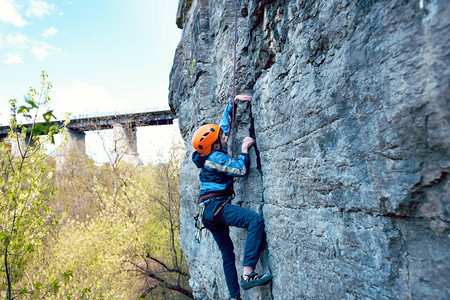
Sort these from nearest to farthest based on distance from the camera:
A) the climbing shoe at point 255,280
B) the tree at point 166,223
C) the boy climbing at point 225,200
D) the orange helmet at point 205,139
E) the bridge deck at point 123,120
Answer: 1. the climbing shoe at point 255,280
2. the boy climbing at point 225,200
3. the orange helmet at point 205,139
4. the tree at point 166,223
5. the bridge deck at point 123,120

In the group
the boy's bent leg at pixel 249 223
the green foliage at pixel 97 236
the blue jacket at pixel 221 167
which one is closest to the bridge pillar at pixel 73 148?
the green foliage at pixel 97 236

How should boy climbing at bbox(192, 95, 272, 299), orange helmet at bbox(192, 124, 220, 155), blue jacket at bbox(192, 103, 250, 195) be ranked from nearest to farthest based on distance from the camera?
boy climbing at bbox(192, 95, 272, 299)
blue jacket at bbox(192, 103, 250, 195)
orange helmet at bbox(192, 124, 220, 155)

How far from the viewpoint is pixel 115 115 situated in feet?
64.0

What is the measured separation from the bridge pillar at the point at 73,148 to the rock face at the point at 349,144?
18.9 m

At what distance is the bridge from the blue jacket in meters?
13.3

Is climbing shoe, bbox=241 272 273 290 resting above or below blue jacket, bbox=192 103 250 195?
below

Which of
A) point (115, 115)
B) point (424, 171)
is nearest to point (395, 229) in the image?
point (424, 171)

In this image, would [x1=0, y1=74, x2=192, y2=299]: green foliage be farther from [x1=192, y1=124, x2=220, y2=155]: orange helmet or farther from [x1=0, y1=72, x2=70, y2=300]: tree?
[x1=192, y1=124, x2=220, y2=155]: orange helmet

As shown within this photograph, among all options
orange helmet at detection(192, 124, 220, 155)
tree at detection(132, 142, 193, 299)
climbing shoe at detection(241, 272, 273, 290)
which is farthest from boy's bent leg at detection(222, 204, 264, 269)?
tree at detection(132, 142, 193, 299)

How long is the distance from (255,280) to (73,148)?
2160cm

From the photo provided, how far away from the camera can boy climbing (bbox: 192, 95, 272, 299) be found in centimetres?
294

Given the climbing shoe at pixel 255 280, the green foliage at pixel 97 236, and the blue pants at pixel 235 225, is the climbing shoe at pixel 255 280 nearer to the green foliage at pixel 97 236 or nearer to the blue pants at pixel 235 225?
the blue pants at pixel 235 225

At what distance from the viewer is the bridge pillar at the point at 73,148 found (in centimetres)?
1990

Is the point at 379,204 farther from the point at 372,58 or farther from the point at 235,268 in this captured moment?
the point at 235,268
